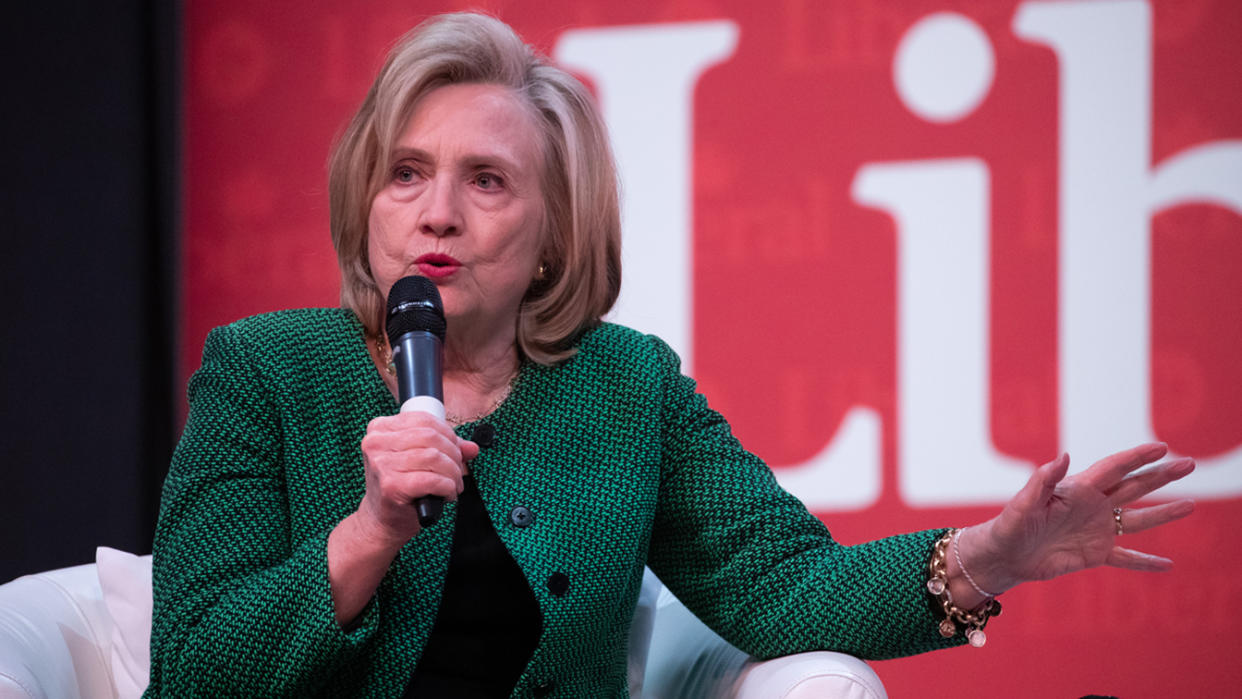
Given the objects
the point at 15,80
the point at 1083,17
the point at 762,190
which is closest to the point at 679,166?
the point at 762,190

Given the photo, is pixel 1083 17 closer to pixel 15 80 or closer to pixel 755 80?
pixel 755 80

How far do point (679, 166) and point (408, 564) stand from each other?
5.77ft

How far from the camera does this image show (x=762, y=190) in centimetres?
306

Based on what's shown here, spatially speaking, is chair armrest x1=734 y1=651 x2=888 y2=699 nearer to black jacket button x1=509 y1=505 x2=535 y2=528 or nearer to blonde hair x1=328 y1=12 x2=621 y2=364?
black jacket button x1=509 y1=505 x2=535 y2=528

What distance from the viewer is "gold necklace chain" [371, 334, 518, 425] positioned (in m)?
1.66

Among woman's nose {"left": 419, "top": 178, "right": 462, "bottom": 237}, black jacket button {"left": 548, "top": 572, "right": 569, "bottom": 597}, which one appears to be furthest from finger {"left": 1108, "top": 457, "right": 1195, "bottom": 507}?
woman's nose {"left": 419, "top": 178, "right": 462, "bottom": 237}

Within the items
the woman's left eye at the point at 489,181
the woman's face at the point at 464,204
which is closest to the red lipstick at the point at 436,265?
the woman's face at the point at 464,204

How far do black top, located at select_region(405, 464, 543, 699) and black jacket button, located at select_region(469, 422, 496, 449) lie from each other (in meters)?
0.07

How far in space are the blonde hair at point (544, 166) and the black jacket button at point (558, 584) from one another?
34 cm

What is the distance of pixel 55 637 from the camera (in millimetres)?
1731

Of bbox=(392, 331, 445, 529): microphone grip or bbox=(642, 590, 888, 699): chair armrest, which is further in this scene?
bbox=(642, 590, 888, 699): chair armrest

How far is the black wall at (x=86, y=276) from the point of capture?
2.80 m

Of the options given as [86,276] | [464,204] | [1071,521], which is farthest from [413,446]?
[86,276]

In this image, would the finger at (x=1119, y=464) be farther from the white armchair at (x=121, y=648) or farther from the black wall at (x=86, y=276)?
the black wall at (x=86, y=276)
